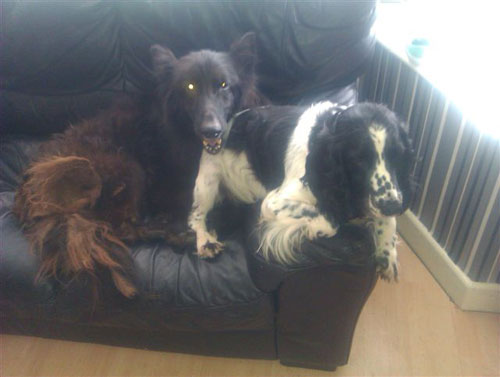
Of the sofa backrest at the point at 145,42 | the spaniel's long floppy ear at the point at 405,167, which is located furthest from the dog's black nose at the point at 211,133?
the spaniel's long floppy ear at the point at 405,167

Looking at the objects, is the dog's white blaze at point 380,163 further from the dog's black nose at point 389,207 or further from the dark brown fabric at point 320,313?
the dark brown fabric at point 320,313

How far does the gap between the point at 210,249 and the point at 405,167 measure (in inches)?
30.3

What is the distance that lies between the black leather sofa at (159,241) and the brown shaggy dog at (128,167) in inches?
3.7

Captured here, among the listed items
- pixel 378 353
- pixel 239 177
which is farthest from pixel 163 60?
pixel 378 353

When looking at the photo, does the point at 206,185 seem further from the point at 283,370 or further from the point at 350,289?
the point at 283,370

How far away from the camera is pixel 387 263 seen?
1.39 m

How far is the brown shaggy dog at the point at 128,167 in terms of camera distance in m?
1.46

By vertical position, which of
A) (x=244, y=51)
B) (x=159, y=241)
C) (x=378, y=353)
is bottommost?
(x=378, y=353)

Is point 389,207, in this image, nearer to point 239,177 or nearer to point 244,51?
point 239,177

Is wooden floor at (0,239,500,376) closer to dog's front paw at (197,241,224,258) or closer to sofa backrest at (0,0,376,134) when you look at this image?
dog's front paw at (197,241,224,258)

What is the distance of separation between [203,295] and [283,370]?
608 mm

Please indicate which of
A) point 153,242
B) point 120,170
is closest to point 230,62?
point 120,170

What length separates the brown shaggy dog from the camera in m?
1.46

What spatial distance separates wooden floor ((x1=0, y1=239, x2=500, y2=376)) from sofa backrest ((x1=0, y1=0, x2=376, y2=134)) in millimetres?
1151
